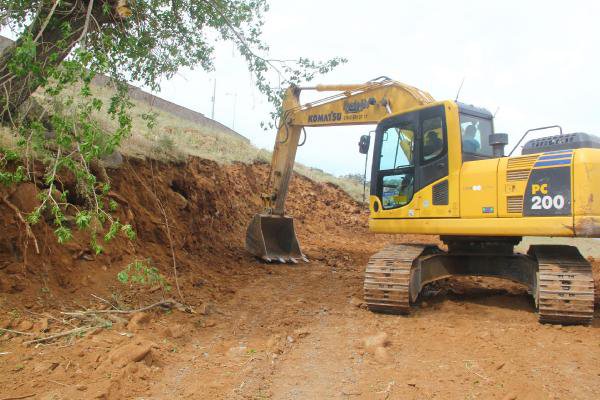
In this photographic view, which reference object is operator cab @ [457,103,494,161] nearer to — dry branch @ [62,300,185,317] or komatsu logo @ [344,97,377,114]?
komatsu logo @ [344,97,377,114]

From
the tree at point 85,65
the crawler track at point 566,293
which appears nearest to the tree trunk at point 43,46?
the tree at point 85,65

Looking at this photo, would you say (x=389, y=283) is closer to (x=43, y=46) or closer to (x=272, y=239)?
(x=272, y=239)

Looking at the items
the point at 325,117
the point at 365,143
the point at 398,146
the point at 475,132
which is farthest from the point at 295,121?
the point at 475,132

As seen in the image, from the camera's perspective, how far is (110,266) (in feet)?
20.4

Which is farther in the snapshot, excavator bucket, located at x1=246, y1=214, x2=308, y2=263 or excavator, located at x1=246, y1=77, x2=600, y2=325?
excavator bucket, located at x1=246, y1=214, x2=308, y2=263

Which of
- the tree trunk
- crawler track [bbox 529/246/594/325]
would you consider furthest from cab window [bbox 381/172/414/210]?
the tree trunk

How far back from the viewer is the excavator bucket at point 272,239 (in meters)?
9.38

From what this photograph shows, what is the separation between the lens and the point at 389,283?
594 cm

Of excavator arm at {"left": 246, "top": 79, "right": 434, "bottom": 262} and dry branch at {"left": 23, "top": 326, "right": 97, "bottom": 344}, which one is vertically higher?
excavator arm at {"left": 246, "top": 79, "right": 434, "bottom": 262}

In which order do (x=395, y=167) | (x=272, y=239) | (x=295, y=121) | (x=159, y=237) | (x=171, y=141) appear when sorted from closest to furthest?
(x=395, y=167) → (x=159, y=237) → (x=295, y=121) → (x=272, y=239) → (x=171, y=141)

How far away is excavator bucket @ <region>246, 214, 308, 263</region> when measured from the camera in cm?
938

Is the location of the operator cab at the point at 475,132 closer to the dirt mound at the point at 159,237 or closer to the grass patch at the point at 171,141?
the dirt mound at the point at 159,237

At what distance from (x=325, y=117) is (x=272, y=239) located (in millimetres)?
2638

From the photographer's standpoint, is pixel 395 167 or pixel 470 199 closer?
pixel 470 199
